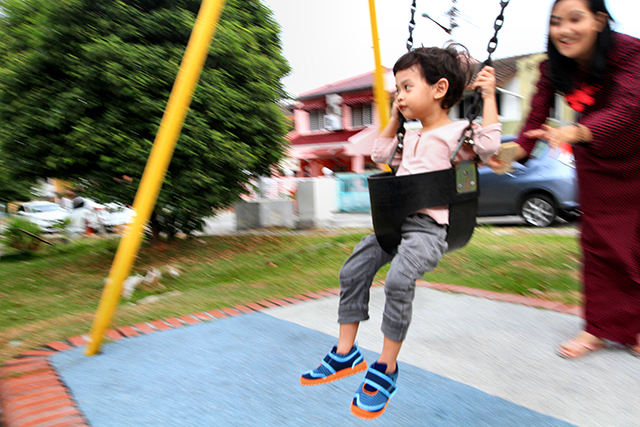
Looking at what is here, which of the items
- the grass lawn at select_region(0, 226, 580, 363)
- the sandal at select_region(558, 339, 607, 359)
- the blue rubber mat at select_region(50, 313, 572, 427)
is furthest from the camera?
the grass lawn at select_region(0, 226, 580, 363)

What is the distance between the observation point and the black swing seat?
1906 millimetres

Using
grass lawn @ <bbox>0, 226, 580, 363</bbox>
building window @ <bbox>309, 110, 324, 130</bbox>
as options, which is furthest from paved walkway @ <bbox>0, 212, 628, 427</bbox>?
building window @ <bbox>309, 110, 324, 130</bbox>

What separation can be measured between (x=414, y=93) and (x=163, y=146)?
1.51 m

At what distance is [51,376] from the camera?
260 centimetres

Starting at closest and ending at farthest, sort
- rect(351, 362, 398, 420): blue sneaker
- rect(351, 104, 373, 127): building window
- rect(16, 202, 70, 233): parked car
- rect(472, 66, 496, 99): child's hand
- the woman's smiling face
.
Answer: rect(351, 362, 398, 420): blue sneaker
rect(472, 66, 496, 99): child's hand
the woman's smiling face
rect(16, 202, 70, 233): parked car
rect(351, 104, 373, 127): building window

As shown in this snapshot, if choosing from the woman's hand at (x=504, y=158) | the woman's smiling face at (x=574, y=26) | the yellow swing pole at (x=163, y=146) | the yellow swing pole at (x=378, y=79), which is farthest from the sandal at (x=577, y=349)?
the yellow swing pole at (x=163, y=146)

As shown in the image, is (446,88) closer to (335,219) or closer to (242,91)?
(242,91)

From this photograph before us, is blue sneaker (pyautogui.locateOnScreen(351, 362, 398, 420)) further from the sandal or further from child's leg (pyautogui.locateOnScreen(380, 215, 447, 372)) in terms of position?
the sandal

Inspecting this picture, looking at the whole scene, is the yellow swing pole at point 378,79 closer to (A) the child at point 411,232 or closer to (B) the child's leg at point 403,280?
(A) the child at point 411,232

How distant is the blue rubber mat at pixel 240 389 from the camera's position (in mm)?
2094

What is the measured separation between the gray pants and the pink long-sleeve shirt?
0.07 m

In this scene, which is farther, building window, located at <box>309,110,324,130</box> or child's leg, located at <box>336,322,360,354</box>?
building window, located at <box>309,110,324,130</box>

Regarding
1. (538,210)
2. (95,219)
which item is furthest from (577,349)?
(95,219)

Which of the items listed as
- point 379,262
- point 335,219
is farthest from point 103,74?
point 335,219
